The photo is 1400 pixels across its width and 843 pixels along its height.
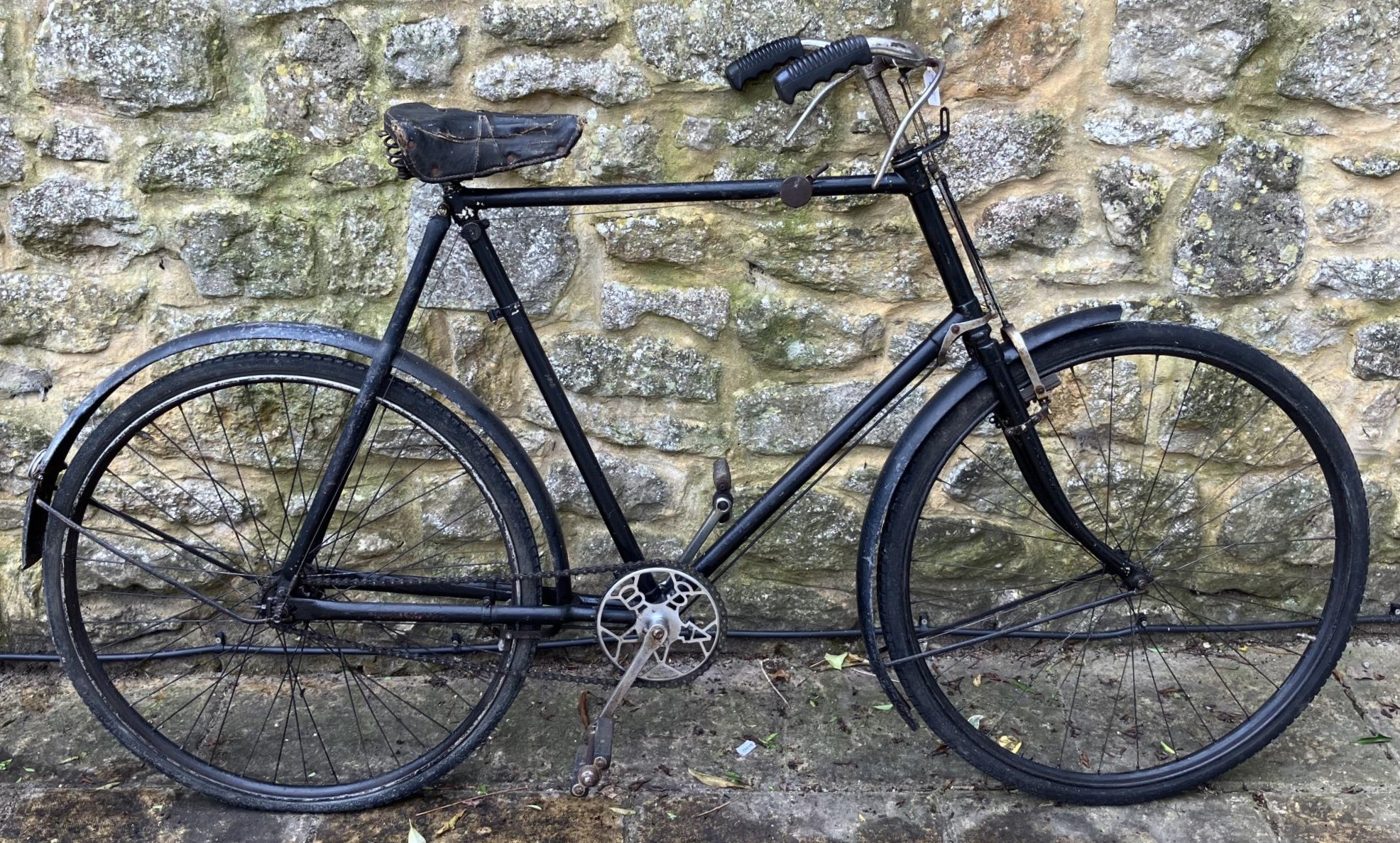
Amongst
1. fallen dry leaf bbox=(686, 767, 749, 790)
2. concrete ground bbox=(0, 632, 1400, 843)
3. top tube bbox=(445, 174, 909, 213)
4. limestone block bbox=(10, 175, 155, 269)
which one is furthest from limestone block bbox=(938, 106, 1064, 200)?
limestone block bbox=(10, 175, 155, 269)

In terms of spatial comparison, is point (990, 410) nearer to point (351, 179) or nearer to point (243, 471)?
point (351, 179)

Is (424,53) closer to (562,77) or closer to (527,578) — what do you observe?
(562,77)

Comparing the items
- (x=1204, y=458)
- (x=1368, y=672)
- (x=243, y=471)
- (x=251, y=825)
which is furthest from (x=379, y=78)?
(x=1368, y=672)

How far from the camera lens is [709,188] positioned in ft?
7.06

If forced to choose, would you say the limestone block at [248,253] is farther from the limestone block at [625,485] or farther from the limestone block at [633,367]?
the limestone block at [625,485]

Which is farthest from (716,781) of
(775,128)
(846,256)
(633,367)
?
(775,128)

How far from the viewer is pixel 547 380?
232 centimetres

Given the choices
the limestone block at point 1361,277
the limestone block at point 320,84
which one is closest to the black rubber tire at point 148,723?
the limestone block at point 320,84

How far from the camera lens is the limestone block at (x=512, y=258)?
2506 millimetres

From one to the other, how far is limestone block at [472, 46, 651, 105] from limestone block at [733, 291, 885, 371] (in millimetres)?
560

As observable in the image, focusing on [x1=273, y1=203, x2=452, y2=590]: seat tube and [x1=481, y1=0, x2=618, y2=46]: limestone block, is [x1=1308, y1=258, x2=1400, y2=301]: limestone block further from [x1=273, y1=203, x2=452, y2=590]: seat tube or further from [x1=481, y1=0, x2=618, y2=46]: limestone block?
[x1=273, y1=203, x2=452, y2=590]: seat tube

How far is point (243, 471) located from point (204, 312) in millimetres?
417

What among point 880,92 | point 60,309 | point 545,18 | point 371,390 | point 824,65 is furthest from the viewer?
point 60,309

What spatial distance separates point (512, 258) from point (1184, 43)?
157 cm
